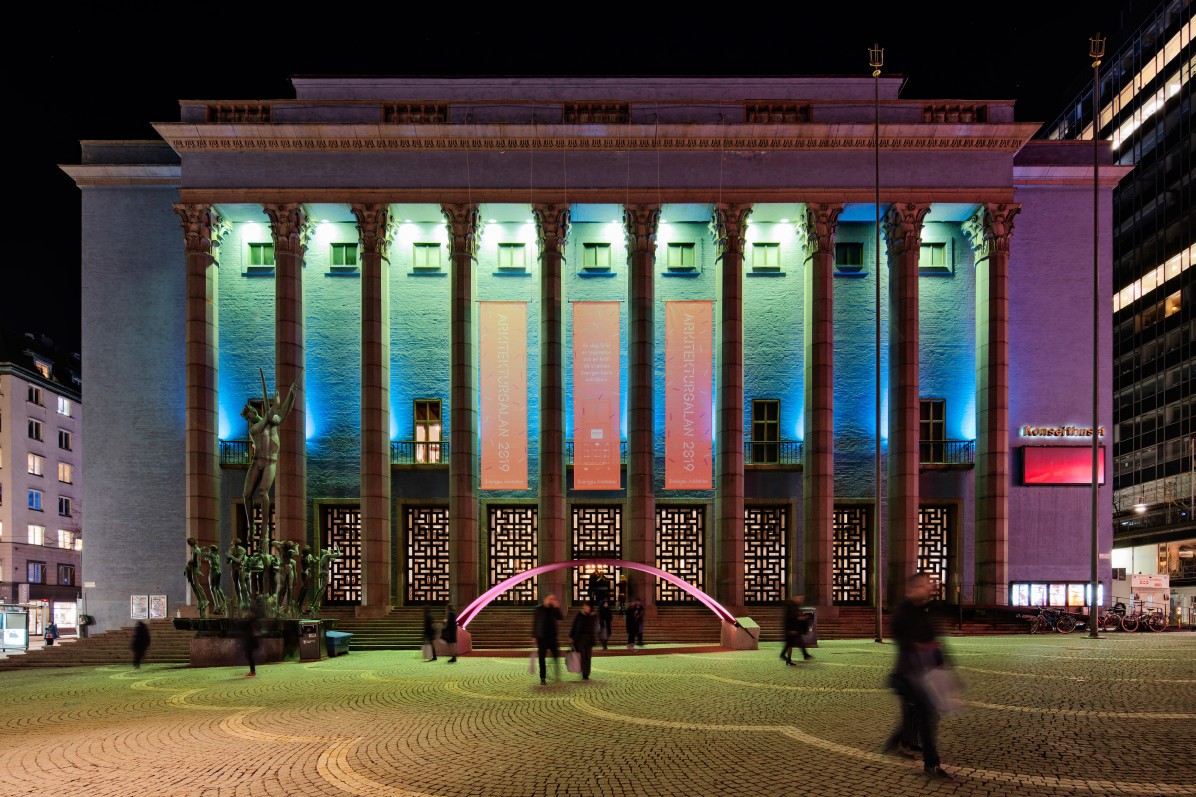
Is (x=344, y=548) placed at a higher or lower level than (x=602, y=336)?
Result: lower

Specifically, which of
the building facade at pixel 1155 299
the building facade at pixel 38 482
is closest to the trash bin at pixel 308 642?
the building facade at pixel 38 482

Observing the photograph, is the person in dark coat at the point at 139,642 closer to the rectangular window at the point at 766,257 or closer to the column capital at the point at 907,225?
the rectangular window at the point at 766,257

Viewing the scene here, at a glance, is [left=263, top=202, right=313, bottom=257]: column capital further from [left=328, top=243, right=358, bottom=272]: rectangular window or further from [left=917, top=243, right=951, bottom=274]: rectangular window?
[left=917, top=243, right=951, bottom=274]: rectangular window

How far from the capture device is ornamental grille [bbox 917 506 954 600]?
37500mm

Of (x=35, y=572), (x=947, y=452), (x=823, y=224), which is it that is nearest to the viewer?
(x=823, y=224)

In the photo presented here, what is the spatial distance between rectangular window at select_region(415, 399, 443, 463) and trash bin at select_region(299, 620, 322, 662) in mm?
13384

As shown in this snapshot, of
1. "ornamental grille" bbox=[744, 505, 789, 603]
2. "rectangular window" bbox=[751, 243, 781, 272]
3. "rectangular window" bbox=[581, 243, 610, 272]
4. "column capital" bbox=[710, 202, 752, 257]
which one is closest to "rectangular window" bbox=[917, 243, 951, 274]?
"rectangular window" bbox=[751, 243, 781, 272]

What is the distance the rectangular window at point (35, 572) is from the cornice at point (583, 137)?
48.2 meters

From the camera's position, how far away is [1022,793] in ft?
28.2

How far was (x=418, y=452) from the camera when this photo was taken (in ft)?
125

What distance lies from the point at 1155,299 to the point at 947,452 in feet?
156

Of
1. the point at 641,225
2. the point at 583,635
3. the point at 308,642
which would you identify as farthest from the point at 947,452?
the point at 308,642

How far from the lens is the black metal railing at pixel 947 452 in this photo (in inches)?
1475

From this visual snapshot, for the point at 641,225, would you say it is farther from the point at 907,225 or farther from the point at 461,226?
the point at 907,225
